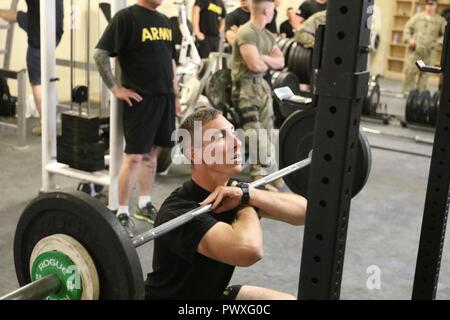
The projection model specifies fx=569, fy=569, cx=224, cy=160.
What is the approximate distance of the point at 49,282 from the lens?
135 centimetres

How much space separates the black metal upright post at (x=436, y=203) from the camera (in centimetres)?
201

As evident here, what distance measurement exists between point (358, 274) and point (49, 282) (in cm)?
207

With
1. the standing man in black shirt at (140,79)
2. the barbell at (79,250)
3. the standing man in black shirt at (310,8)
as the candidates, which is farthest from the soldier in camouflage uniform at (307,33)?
the barbell at (79,250)

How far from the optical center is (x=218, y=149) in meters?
1.73

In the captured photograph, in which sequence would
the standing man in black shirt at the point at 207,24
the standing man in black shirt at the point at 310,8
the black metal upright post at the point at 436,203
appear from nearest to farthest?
the black metal upright post at the point at 436,203 → the standing man in black shirt at the point at 310,8 → the standing man in black shirt at the point at 207,24

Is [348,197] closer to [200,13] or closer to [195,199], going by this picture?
[195,199]

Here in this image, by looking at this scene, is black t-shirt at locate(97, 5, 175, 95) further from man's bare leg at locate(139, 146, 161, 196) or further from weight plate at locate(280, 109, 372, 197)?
weight plate at locate(280, 109, 372, 197)

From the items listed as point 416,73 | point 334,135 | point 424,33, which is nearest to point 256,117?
point 334,135

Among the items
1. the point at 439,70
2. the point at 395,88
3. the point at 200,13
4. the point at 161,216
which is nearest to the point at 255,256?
the point at 161,216

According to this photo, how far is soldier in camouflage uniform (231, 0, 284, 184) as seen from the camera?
403 centimetres

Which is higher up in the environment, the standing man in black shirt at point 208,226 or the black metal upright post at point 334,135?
the black metal upright post at point 334,135

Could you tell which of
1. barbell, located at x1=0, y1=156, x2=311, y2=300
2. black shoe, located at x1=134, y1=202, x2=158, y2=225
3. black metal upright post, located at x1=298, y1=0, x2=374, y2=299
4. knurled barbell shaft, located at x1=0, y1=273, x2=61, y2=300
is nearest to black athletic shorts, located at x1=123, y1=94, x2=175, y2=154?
black shoe, located at x1=134, y1=202, x2=158, y2=225

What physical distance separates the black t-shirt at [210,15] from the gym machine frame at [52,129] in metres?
3.44

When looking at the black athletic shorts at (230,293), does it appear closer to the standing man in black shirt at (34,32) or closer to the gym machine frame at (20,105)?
the standing man in black shirt at (34,32)
